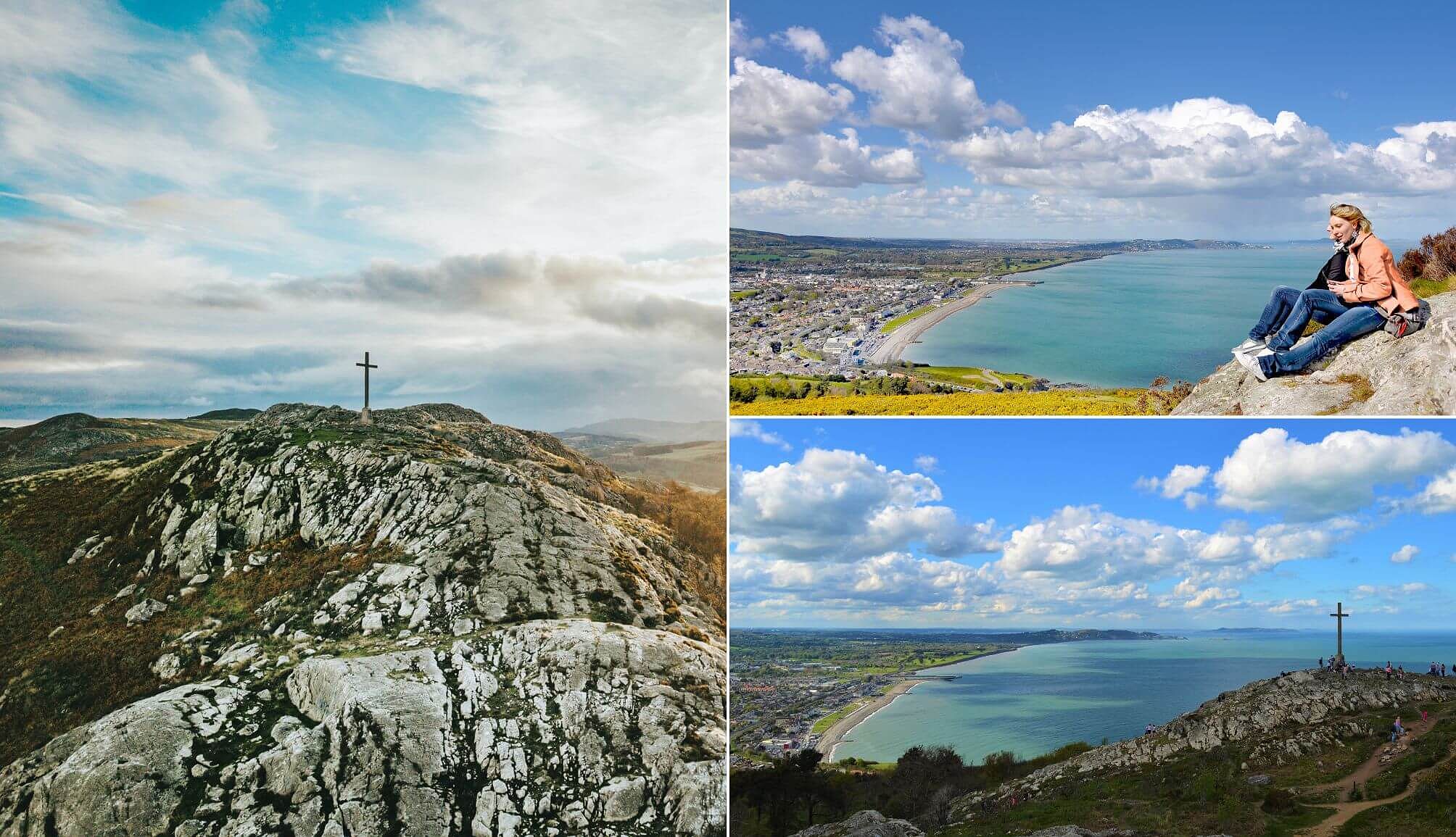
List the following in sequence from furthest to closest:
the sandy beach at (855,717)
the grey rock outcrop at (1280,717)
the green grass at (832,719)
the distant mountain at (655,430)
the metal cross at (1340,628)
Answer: the distant mountain at (655,430)
the green grass at (832,719)
the sandy beach at (855,717)
the metal cross at (1340,628)
the grey rock outcrop at (1280,717)

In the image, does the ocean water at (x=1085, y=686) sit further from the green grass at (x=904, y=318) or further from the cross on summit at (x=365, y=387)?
the cross on summit at (x=365, y=387)

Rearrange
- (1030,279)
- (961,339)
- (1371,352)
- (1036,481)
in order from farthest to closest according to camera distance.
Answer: (1036,481), (1030,279), (961,339), (1371,352)

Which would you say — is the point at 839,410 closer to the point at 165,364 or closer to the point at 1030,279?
the point at 1030,279

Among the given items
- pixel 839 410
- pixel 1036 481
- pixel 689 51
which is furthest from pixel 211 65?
pixel 1036 481

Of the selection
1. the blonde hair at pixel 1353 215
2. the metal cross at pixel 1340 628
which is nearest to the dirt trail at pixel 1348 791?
the metal cross at pixel 1340 628

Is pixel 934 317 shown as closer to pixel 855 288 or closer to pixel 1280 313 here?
pixel 855 288

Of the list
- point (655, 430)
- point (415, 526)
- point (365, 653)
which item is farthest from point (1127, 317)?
point (365, 653)
